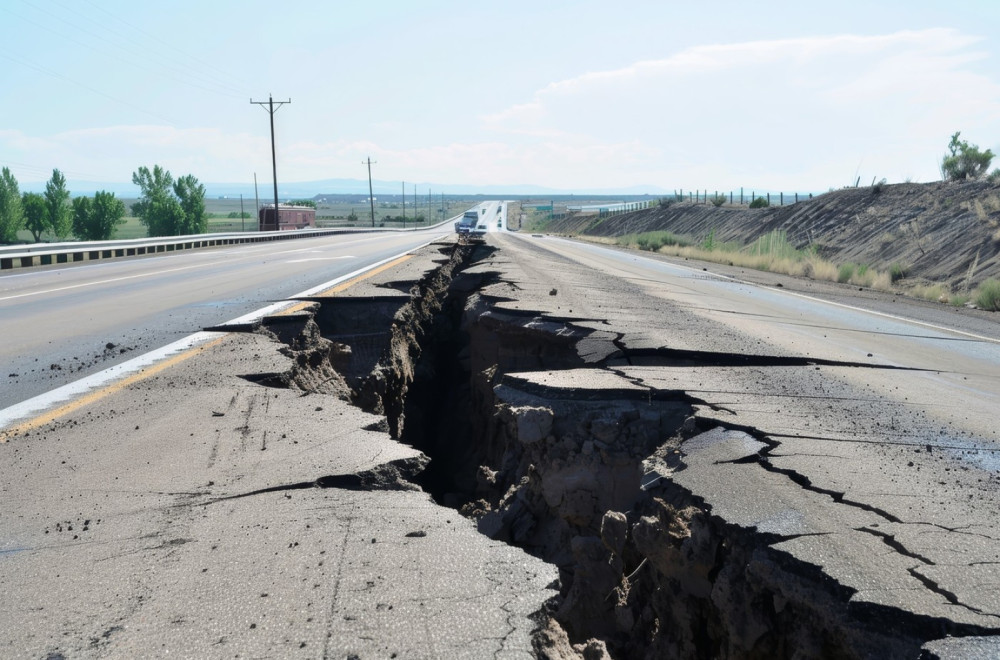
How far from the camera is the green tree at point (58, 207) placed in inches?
3187

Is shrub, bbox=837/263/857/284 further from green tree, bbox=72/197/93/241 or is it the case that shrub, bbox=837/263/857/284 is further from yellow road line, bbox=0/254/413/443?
green tree, bbox=72/197/93/241

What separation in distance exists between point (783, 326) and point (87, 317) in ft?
27.1

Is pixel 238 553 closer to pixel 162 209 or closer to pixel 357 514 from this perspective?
pixel 357 514

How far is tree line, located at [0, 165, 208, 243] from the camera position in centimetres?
7762

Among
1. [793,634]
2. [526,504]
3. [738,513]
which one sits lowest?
[526,504]

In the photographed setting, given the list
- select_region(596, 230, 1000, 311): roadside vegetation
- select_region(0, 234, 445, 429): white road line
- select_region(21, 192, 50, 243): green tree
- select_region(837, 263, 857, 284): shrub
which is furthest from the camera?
select_region(21, 192, 50, 243): green tree

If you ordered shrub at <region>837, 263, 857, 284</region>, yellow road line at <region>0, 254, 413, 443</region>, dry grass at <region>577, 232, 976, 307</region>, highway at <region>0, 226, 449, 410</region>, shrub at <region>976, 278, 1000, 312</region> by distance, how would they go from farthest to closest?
1. shrub at <region>837, 263, 857, 284</region>
2. dry grass at <region>577, 232, 976, 307</region>
3. shrub at <region>976, 278, 1000, 312</region>
4. highway at <region>0, 226, 449, 410</region>
5. yellow road line at <region>0, 254, 413, 443</region>

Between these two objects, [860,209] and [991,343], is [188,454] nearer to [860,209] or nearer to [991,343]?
[991,343]

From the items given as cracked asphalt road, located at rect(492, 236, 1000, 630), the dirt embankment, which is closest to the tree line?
the dirt embankment

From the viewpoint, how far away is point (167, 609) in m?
2.62

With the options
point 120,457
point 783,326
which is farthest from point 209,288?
point 120,457

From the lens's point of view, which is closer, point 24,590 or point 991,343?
point 24,590

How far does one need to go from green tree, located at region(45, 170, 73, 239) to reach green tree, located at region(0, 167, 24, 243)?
2834 millimetres

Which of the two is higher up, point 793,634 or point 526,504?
point 793,634
